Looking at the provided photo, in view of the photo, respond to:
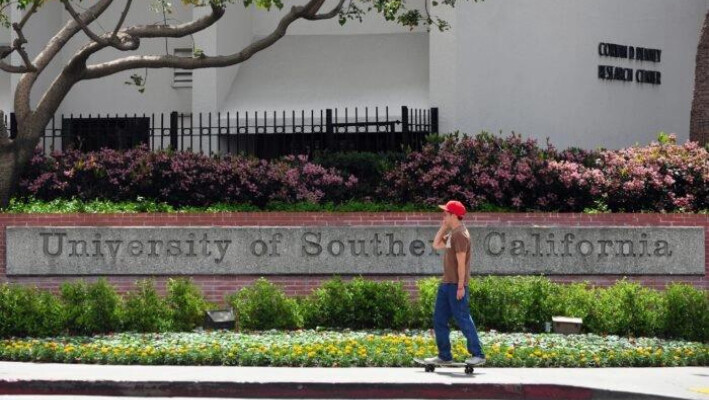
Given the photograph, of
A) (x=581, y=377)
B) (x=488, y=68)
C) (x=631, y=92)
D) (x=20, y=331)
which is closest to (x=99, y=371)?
(x=20, y=331)

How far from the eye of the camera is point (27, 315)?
17.2 meters

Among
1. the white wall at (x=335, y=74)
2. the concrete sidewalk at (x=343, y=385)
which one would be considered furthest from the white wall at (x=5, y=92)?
the concrete sidewalk at (x=343, y=385)

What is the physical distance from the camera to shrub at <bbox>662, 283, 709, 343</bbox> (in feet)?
57.6

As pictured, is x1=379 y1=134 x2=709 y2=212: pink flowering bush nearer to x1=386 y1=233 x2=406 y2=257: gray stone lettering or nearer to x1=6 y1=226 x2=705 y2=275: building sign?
x1=6 y1=226 x2=705 y2=275: building sign

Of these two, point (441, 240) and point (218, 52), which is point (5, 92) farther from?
point (441, 240)

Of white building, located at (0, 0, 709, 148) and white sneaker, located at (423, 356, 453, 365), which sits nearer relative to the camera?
white sneaker, located at (423, 356, 453, 365)

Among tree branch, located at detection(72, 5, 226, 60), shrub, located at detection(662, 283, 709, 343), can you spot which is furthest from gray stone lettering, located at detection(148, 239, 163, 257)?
shrub, located at detection(662, 283, 709, 343)

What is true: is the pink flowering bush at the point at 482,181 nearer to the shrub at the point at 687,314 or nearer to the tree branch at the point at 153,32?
the shrub at the point at 687,314

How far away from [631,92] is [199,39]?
829 cm

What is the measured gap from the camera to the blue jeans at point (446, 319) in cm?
1400

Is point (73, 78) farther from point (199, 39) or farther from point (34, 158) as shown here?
point (199, 39)

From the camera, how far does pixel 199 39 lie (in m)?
25.6

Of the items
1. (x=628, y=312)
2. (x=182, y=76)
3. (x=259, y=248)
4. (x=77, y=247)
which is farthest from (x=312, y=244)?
(x=182, y=76)

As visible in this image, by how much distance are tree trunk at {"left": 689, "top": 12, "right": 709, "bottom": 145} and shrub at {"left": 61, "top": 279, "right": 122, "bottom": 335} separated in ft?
34.7
